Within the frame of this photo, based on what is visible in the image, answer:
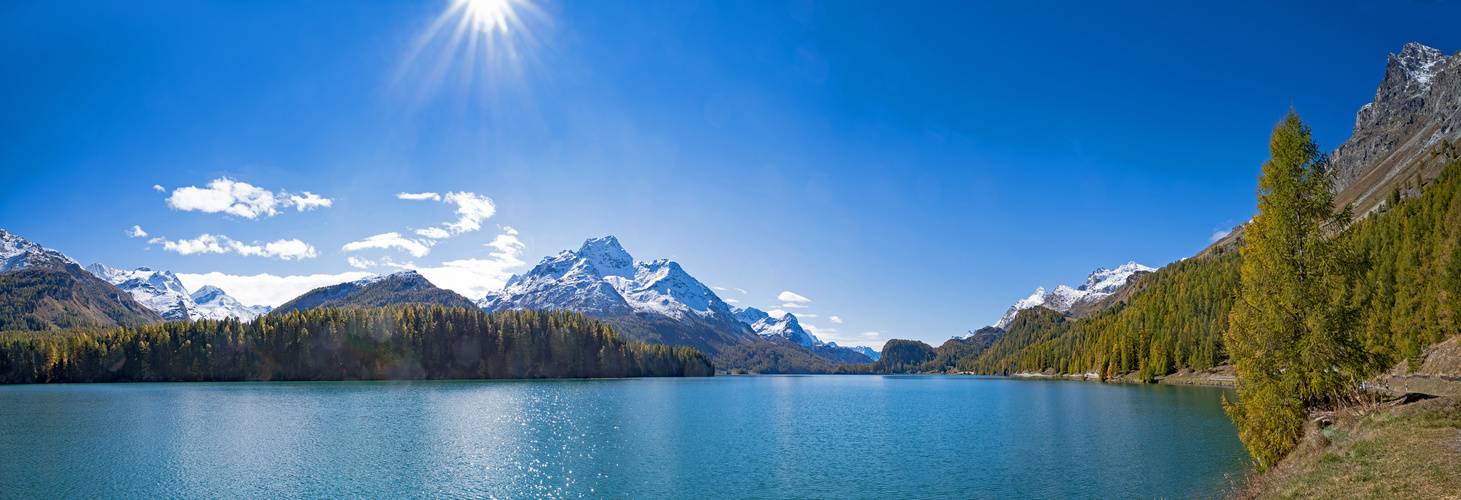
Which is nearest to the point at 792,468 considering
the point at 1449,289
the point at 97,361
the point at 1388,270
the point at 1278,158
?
the point at 1278,158

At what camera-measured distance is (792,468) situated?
39844 millimetres

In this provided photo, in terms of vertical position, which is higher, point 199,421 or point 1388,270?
point 1388,270

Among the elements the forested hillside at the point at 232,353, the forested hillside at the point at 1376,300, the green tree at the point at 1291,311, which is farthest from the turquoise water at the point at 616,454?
the forested hillside at the point at 232,353

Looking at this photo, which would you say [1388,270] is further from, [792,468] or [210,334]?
[210,334]

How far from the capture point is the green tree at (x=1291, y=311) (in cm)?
2820

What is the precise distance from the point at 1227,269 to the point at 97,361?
12349 inches

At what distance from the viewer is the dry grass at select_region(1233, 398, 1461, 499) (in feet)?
60.1

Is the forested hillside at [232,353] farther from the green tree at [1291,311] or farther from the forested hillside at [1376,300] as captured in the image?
the green tree at [1291,311]

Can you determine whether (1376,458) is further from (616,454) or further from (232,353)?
(232,353)

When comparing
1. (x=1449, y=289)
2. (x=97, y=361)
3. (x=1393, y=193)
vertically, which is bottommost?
(x=97, y=361)

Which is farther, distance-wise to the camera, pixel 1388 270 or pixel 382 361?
pixel 382 361

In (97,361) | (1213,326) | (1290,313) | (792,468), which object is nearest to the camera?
(1290,313)

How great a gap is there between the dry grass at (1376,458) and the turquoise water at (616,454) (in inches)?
240

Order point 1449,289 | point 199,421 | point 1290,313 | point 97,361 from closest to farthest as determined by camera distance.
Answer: point 1290,313 → point 199,421 → point 1449,289 → point 97,361
